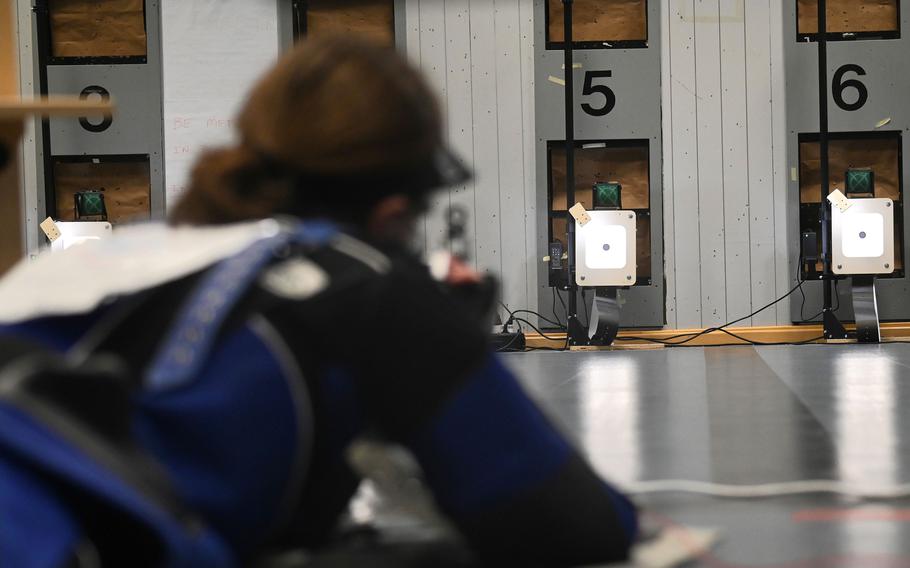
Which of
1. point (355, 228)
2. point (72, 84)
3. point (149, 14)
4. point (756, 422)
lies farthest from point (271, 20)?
Answer: point (355, 228)

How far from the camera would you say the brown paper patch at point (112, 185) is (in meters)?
6.52

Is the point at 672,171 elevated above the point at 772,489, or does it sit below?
above

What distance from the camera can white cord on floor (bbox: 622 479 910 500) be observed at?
176 cm

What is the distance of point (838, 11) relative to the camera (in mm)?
6418

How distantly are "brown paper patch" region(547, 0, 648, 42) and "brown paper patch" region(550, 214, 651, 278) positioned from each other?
4.04 ft

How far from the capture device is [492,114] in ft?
21.1

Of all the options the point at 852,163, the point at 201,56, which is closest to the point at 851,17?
the point at 852,163

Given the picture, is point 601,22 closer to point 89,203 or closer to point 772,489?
point 89,203

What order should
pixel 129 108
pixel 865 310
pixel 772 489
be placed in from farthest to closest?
1. pixel 129 108
2. pixel 865 310
3. pixel 772 489

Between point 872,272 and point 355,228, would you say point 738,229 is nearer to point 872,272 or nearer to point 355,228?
point 872,272

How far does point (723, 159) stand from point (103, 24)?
4.34 m

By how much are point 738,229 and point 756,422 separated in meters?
3.87

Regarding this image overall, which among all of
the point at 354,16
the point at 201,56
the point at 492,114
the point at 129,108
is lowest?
the point at 492,114

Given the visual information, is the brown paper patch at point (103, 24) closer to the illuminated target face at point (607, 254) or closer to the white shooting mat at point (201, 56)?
the white shooting mat at point (201, 56)
